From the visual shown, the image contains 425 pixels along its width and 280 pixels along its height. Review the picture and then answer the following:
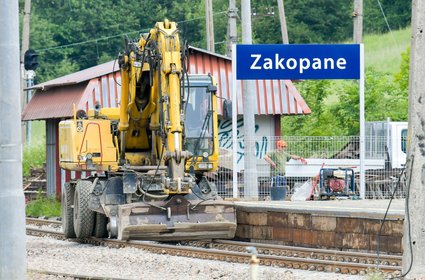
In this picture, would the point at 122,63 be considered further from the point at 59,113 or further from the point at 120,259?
the point at 59,113

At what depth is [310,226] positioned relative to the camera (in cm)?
2159

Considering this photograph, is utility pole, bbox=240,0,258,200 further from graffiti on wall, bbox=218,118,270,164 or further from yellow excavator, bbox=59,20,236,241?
yellow excavator, bbox=59,20,236,241

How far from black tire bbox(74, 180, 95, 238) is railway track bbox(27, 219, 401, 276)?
0.29 meters

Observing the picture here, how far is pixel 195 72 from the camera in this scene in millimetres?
36844

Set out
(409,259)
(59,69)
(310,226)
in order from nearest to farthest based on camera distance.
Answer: (409,259) < (310,226) < (59,69)

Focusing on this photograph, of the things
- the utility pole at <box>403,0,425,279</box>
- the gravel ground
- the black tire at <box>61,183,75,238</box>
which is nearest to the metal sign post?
the black tire at <box>61,183,75,238</box>

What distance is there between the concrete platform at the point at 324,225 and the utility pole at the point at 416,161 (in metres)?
5.56

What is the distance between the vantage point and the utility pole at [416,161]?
13383 mm

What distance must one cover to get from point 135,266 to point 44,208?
17003 millimetres

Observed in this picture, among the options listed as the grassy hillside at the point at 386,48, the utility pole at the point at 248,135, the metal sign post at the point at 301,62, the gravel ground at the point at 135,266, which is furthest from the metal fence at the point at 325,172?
the grassy hillside at the point at 386,48

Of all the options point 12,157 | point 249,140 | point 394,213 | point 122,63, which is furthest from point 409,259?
point 249,140

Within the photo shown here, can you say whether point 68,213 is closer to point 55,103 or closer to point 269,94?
point 269,94

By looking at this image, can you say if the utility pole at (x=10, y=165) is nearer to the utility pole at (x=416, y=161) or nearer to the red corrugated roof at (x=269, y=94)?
the utility pole at (x=416, y=161)

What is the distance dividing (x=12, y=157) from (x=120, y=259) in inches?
262
